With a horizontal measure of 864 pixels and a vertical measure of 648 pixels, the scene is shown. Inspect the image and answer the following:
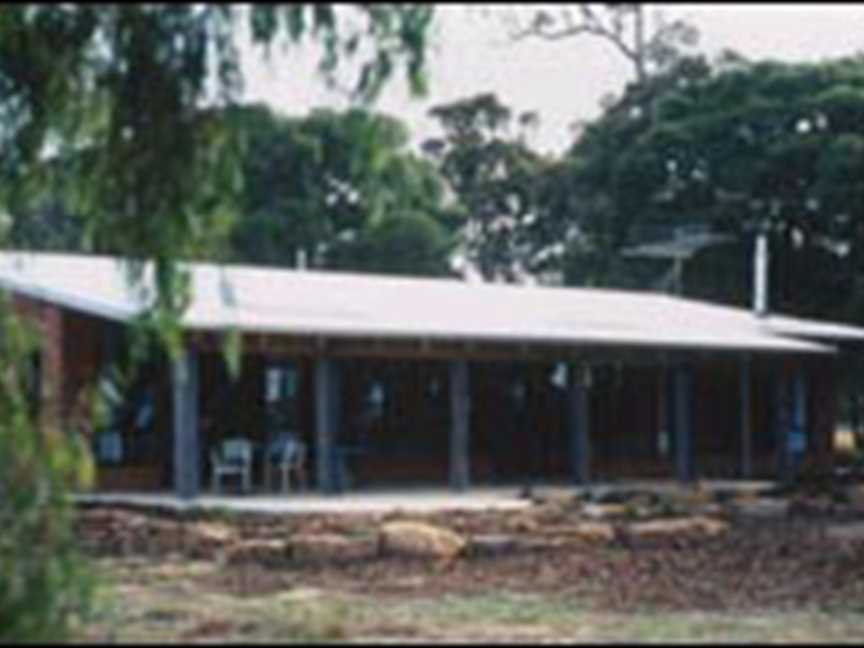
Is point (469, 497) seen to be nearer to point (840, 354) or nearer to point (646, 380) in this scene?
point (646, 380)

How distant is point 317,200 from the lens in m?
58.1

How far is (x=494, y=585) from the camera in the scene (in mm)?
18094

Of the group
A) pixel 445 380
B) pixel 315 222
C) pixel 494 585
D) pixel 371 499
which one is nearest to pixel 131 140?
pixel 494 585

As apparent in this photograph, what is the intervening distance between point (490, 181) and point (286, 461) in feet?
126

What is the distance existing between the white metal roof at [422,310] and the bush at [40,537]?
12.5m

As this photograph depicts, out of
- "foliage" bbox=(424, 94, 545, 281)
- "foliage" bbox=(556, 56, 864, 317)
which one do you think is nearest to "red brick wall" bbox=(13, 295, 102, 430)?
"foliage" bbox=(556, 56, 864, 317)

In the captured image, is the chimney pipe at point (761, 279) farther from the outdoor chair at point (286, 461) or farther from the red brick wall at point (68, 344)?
the red brick wall at point (68, 344)

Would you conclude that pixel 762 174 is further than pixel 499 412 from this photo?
Yes

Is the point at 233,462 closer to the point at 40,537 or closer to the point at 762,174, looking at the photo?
the point at 40,537

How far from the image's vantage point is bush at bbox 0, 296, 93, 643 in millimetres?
10469

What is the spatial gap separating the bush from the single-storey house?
1321 centimetres

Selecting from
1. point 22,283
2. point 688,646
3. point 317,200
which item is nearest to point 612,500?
point 22,283

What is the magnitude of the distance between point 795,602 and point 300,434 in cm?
1750

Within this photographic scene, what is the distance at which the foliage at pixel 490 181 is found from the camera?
6606cm
